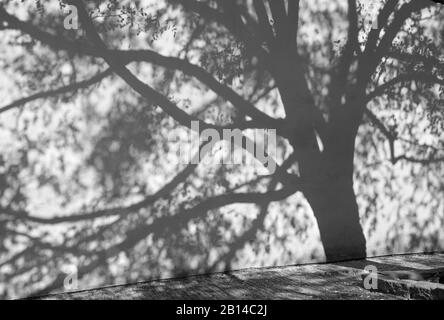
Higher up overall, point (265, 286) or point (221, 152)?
point (221, 152)

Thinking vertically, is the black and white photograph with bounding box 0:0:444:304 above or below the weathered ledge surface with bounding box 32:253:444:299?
above

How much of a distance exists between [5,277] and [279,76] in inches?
175

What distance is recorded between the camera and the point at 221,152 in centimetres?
715

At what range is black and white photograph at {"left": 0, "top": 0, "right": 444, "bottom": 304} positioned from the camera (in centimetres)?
593

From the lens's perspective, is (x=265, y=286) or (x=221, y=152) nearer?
(x=265, y=286)

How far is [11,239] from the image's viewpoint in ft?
18.9

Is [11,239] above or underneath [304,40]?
underneath

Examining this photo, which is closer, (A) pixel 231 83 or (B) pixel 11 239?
(B) pixel 11 239

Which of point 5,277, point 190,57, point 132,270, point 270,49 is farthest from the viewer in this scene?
point 270,49

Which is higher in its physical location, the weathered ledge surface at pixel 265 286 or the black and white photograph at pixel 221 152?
the black and white photograph at pixel 221 152

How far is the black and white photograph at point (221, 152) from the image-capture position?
19.5 ft

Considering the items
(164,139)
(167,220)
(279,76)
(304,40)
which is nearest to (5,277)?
(167,220)
